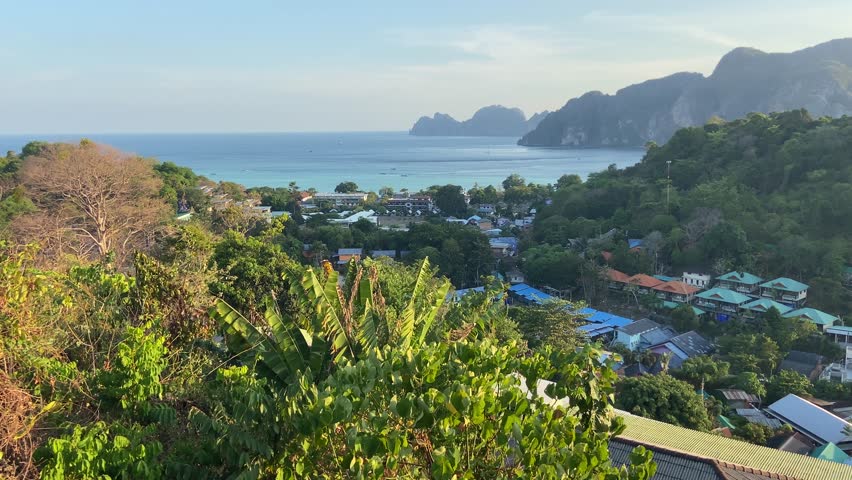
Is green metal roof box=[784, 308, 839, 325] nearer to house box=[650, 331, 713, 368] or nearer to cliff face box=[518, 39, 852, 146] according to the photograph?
house box=[650, 331, 713, 368]

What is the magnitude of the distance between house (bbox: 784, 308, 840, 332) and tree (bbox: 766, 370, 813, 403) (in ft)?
16.5

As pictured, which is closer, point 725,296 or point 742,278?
point 725,296

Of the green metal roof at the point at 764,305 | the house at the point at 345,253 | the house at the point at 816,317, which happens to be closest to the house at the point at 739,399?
the house at the point at 816,317

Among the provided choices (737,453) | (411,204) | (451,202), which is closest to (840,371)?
(737,453)

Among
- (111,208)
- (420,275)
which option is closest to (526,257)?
(111,208)

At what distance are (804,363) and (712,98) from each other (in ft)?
302

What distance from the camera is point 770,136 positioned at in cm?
3062

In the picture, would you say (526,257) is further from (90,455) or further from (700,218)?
(90,455)

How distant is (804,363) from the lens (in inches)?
639

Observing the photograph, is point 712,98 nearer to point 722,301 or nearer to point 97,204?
point 722,301

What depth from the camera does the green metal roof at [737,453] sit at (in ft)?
17.1

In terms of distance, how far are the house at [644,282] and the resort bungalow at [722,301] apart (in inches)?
69.7

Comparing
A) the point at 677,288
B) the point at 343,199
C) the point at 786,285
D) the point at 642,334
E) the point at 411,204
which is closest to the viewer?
the point at 642,334

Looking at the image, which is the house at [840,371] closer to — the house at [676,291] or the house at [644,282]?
the house at [676,291]
